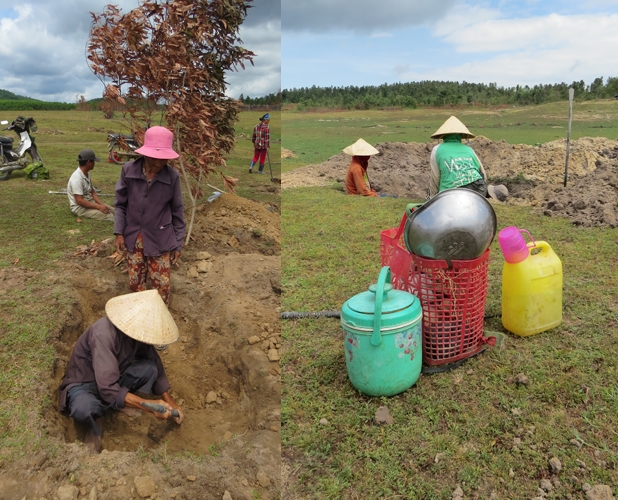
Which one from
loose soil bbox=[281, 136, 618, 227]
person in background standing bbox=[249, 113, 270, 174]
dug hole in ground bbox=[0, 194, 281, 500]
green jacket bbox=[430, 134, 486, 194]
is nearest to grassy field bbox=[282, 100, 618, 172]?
loose soil bbox=[281, 136, 618, 227]

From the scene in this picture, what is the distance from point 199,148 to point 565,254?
4338 mm

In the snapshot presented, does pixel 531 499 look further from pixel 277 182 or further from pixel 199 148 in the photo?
pixel 277 182

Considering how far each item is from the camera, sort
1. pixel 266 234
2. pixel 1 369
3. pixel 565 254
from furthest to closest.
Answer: pixel 266 234 → pixel 565 254 → pixel 1 369

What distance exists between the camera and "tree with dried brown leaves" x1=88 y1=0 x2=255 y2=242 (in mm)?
5062

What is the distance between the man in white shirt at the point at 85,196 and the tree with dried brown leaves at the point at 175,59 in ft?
4.68

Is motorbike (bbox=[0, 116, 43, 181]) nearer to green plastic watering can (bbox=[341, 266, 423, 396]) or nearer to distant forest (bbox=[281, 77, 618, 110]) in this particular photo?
green plastic watering can (bbox=[341, 266, 423, 396])

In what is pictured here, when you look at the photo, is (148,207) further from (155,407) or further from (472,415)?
(472,415)

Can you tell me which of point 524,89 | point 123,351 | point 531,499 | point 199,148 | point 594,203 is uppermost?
point 524,89

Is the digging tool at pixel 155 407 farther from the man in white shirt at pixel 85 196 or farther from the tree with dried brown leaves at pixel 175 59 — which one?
the man in white shirt at pixel 85 196

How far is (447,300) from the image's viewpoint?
3324 millimetres

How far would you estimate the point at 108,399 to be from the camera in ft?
10.5

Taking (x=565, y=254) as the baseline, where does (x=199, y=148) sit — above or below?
above

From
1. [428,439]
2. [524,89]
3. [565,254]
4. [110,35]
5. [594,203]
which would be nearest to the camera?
[428,439]

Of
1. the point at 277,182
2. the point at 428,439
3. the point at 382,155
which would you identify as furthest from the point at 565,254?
the point at 382,155
